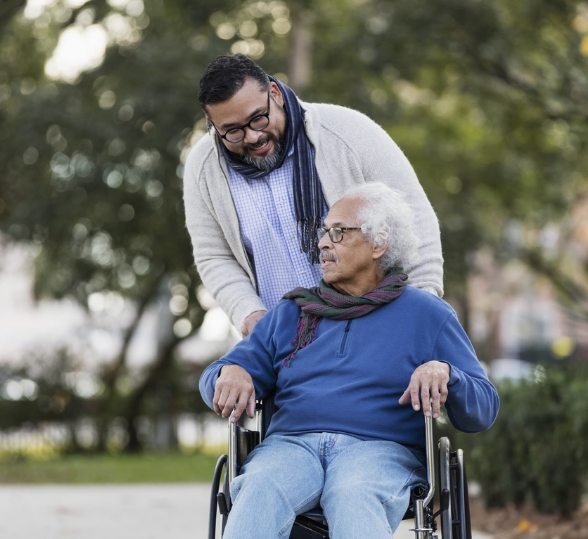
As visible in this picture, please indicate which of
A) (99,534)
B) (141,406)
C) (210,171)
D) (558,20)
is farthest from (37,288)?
(210,171)

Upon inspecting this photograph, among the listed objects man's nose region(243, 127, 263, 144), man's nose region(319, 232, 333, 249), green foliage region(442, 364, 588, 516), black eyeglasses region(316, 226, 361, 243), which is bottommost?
green foliage region(442, 364, 588, 516)

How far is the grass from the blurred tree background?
219cm

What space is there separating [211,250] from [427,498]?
132 centimetres

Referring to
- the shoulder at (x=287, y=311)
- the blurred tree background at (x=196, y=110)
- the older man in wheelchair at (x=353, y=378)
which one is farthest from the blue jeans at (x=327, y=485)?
the blurred tree background at (x=196, y=110)

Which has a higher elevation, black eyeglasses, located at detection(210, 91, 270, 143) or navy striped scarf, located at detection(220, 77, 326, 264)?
black eyeglasses, located at detection(210, 91, 270, 143)

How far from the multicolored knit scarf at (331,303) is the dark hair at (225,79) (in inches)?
25.6

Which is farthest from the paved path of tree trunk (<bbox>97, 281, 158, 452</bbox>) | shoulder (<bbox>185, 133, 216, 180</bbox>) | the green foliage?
tree trunk (<bbox>97, 281, 158, 452</bbox>)

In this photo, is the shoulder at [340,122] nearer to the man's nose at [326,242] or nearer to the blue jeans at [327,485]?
the man's nose at [326,242]

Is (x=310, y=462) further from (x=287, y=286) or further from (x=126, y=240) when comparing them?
(x=126, y=240)

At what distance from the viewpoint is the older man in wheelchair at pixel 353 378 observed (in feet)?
9.30

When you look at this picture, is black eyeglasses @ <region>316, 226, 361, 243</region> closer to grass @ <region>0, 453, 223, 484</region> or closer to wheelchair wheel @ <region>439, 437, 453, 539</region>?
wheelchair wheel @ <region>439, 437, 453, 539</region>

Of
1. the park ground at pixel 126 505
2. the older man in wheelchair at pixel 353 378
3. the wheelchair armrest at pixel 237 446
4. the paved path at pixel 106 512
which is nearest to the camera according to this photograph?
the older man in wheelchair at pixel 353 378

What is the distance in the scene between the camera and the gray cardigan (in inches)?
133

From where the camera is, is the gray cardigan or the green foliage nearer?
the gray cardigan
